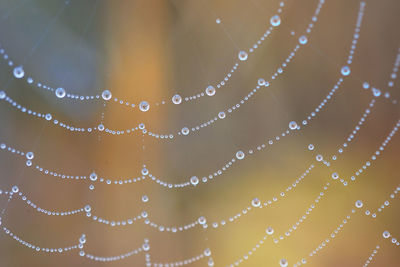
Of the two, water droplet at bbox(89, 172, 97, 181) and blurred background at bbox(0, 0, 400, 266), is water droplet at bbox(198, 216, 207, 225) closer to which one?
blurred background at bbox(0, 0, 400, 266)

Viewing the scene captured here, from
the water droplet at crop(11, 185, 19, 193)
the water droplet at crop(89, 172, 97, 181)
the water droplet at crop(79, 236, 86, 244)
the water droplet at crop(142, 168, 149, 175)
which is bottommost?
the water droplet at crop(79, 236, 86, 244)

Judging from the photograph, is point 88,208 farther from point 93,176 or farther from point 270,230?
point 270,230

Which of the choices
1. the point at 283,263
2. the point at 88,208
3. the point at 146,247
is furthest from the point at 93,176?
the point at 283,263

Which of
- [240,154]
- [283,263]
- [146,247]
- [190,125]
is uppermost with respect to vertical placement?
[190,125]

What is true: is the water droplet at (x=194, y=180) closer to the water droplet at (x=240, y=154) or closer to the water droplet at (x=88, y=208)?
the water droplet at (x=240, y=154)

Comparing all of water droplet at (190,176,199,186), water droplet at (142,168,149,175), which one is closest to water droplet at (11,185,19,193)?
water droplet at (142,168,149,175)

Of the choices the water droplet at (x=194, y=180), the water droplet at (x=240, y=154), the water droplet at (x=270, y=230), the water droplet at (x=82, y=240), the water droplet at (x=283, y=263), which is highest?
the water droplet at (x=240, y=154)

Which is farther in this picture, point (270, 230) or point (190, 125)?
point (190, 125)

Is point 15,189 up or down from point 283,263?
up

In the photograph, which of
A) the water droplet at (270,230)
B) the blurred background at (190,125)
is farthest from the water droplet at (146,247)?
the water droplet at (270,230)
